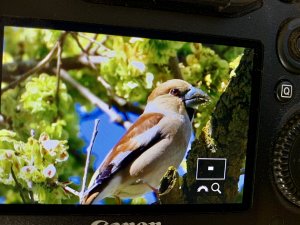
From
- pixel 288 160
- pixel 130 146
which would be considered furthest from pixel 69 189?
pixel 288 160

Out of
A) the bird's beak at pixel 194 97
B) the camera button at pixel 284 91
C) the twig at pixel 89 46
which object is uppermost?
the twig at pixel 89 46

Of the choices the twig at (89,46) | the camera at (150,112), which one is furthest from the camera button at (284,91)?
the twig at (89,46)

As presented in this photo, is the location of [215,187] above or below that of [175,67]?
below

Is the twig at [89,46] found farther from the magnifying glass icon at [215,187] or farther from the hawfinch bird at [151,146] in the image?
the magnifying glass icon at [215,187]

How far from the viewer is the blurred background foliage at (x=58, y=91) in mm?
556

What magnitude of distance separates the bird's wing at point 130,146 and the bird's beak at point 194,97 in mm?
36

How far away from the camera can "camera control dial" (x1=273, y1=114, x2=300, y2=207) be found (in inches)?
25.6

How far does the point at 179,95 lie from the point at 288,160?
0.16 meters

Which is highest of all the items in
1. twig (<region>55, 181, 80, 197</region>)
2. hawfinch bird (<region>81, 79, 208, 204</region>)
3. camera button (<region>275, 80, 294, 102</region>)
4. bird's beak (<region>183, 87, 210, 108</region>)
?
camera button (<region>275, 80, 294, 102</region>)

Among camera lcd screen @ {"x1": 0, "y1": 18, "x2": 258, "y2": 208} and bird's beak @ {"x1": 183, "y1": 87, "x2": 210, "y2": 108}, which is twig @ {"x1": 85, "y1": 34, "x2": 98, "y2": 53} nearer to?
camera lcd screen @ {"x1": 0, "y1": 18, "x2": 258, "y2": 208}

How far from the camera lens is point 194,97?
0.61 m

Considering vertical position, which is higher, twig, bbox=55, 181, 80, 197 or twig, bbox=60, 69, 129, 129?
twig, bbox=60, 69, 129, 129

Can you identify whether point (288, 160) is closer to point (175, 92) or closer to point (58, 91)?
point (175, 92)

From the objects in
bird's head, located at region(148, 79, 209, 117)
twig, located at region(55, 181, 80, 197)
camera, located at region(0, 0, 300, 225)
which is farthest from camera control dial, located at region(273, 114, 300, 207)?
twig, located at region(55, 181, 80, 197)
